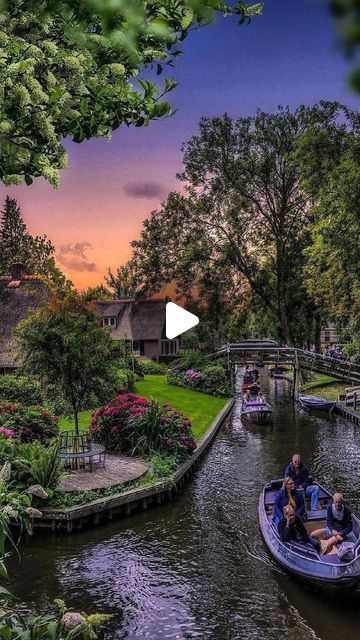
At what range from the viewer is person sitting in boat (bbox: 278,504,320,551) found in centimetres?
1400

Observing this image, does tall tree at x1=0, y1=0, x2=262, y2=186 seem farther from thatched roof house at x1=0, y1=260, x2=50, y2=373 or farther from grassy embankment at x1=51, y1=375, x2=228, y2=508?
thatched roof house at x1=0, y1=260, x2=50, y2=373

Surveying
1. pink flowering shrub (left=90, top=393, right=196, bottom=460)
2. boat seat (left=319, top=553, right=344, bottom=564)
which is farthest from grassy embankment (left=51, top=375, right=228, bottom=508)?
boat seat (left=319, top=553, right=344, bottom=564)

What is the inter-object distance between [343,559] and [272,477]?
9974 millimetres

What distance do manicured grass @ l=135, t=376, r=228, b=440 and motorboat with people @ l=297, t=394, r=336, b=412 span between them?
6.22m

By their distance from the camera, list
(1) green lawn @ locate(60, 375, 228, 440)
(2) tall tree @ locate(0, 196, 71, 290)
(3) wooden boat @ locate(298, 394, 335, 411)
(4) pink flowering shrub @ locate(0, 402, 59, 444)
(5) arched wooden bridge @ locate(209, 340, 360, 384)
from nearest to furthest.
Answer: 1. (4) pink flowering shrub @ locate(0, 402, 59, 444)
2. (1) green lawn @ locate(60, 375, 228, 440)
3. (3) wooden boat @ locate(298, 394, 335, 411)
4. (5) arched wooden bridge @ locate(209, 340, 360, 384)
5. (2) tall tree @ locate(0, 196, 71, 290)

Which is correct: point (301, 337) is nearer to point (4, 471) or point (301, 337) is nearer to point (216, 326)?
point (216, 326)

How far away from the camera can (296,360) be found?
46281 millimetres

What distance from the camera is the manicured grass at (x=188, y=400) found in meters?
33.7

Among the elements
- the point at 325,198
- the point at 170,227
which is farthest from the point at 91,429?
the point at 170,227

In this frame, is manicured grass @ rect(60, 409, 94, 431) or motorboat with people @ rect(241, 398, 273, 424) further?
A: motorboat with people @ rect(241, 398, 273, 424)

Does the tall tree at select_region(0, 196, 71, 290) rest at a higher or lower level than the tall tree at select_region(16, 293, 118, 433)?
higher

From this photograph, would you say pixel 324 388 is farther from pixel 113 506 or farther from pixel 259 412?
pixel 113 506

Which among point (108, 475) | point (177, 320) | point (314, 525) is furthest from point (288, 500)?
point (177, 320)

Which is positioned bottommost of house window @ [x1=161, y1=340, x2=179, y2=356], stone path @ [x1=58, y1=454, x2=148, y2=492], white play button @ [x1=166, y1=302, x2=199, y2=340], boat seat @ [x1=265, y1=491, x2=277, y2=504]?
boat seat @ [x1=265, y1=491, x2=277, y2=504]
